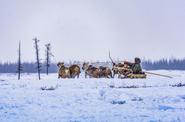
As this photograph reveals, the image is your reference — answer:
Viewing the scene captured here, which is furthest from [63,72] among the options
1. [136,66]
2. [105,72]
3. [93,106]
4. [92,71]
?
[93,106]

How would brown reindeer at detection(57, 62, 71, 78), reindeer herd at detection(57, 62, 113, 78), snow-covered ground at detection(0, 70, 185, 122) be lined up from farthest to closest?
brown reindeer at detection(57, 62, 71, 78) < reindeer herd at detection(57, 62, 113, 78) < snow-covered ground at detection(0, 70, 185, 122)

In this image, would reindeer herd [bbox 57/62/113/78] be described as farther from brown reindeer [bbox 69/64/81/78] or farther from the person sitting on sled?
the person sitting on sled

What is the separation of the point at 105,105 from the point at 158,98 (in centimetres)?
303

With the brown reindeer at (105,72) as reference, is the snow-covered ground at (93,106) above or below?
below

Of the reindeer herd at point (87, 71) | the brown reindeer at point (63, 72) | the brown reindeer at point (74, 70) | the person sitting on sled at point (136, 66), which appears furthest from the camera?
the brown reindeer at point (74, 70)

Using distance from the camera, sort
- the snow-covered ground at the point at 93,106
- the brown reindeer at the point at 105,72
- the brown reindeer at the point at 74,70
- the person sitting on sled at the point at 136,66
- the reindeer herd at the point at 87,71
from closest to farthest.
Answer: the snow-covered ground at the point at 93,106 < the person sitting on sled at the point at 136,66 < the brown reindeer at the point at 105,72 < the reindeer herd at the point at 87,71 < the brown reindeer at the point at 74,70

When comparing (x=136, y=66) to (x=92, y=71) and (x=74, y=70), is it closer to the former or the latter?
(x=92, y=71)

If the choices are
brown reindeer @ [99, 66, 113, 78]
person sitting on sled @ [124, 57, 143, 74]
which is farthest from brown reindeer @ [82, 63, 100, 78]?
person sitting on sled @ [124, 57, 143, 74]

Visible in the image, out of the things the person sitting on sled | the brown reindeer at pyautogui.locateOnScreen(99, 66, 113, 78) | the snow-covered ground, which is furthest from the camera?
the brown reindeer at pyautogui.locateOnScreen(99, 66, 113, 78)

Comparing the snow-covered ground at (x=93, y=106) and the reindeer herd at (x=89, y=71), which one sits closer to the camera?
the snow-covered ground at (x=93, y=106)

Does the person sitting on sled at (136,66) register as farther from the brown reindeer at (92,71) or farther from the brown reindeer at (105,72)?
the brown reindeer at (92,71)

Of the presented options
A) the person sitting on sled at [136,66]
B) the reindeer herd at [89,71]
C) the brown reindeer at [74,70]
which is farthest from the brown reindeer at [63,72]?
the person sitting on sled at [136,66]

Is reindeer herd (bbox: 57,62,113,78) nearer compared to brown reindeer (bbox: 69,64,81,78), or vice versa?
reindeer herd (bbox: 57,62,113,78)

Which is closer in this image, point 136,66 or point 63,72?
point 136,66
